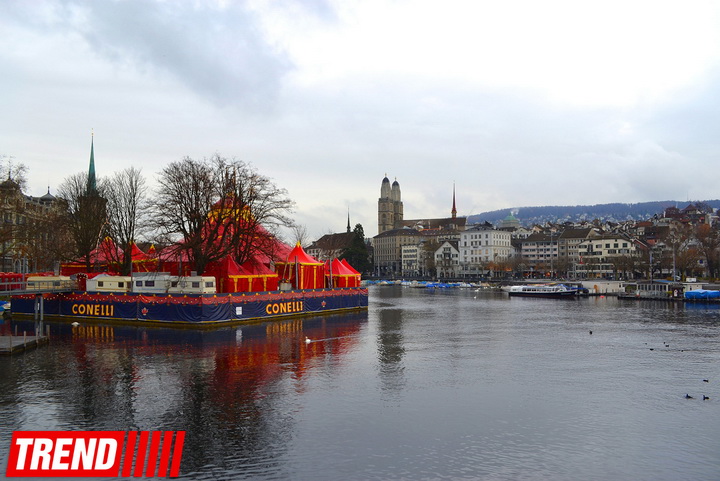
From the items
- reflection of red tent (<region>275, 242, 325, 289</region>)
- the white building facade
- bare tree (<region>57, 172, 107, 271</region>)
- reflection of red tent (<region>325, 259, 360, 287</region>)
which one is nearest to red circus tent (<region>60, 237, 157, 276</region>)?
bare tree (<region>57, 172, 107, 271</region>)

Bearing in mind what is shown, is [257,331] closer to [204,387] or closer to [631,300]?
[204,387]

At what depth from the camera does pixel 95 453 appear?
16.5 m

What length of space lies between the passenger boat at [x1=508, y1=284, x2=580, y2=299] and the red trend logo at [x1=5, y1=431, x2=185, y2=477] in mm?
80288

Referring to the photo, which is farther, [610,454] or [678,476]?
[610,454]

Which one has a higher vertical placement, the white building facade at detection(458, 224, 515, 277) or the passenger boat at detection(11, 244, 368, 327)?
A: the white building facade at detection(458, 224, 515, 277)

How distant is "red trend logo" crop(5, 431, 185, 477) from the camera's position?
14.9 metres

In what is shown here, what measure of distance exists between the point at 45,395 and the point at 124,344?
1318cm

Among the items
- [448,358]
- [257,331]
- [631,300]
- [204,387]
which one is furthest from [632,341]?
Result: [631,300]

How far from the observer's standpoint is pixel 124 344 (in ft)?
114

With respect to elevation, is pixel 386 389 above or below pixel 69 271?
below

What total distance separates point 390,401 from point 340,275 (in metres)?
38.3

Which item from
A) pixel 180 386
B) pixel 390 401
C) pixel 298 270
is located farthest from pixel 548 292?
pixel 180 386

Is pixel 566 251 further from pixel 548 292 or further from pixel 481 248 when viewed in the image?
pixel 548 292

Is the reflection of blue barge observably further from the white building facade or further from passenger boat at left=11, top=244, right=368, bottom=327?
the white building facade
